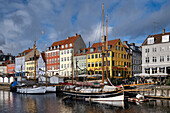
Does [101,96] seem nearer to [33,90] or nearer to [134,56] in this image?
[33,90]

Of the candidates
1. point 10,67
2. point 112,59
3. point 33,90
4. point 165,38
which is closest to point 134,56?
point 112,59

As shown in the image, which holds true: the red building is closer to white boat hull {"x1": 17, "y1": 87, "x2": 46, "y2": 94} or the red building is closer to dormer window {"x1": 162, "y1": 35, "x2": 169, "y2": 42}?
white boat hull {"x1": 17, "y1": 87, "x2": 46, "y2": 94}

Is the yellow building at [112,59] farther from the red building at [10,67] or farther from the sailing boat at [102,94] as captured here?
the red building at [10,67]

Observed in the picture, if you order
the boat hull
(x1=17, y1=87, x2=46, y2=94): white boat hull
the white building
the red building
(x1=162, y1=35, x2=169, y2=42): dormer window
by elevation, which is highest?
(x1=162, y1=35, x2=169, y2=42): dormer window

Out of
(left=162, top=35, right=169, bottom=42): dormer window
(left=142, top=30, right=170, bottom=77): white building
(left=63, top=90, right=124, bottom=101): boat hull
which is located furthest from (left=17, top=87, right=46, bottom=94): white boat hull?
(left=162, top=35, right=169, bottom=42): dormer window

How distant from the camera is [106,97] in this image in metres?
37.6

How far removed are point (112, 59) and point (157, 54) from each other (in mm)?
16122

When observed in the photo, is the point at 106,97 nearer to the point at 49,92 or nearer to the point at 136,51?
the point at 49,92

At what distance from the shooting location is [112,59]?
68.2 metres

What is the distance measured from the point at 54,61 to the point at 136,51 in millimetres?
38944

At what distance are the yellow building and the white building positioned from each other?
1166 centimetres

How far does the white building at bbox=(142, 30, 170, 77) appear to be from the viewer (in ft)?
187

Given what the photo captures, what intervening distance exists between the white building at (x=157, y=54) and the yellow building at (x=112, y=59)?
38.2 feet

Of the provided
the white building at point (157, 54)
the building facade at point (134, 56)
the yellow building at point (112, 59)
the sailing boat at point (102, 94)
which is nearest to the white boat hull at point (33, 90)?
the sailing boat at point (102, 94)
